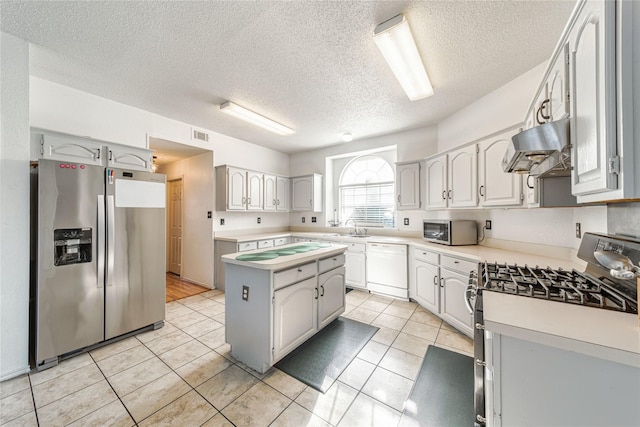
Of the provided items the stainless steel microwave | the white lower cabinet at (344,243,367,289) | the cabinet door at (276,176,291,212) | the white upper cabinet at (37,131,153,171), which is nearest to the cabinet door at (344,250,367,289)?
the white lower cabinet at (344,243,367,289)

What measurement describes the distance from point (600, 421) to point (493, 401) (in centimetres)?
29

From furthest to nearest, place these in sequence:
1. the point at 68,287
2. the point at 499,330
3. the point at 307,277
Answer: the point at 307,277, the point at 68,287, the point at 499,330

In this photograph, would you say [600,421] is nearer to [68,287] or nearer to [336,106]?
[336,106]

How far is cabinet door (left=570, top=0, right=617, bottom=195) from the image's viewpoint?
859 mm

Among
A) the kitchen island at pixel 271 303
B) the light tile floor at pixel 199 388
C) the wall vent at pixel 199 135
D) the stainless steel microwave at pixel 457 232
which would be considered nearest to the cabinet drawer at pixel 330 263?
the kitchen island at pixel 271 303

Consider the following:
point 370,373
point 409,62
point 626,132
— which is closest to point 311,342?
point 370,373

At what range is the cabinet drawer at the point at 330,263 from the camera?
2.44 m

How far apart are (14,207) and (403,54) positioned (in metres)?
3.50

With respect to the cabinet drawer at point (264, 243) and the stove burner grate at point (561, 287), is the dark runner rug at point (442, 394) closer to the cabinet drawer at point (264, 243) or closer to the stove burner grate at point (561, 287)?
the stove burner grate at point (561, 287)

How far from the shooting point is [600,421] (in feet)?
2.52

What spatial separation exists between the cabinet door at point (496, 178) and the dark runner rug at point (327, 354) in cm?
192

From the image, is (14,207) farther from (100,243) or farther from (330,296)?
(330,296)

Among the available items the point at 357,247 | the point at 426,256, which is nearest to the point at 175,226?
the point at 357,247

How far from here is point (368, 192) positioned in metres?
4.84
